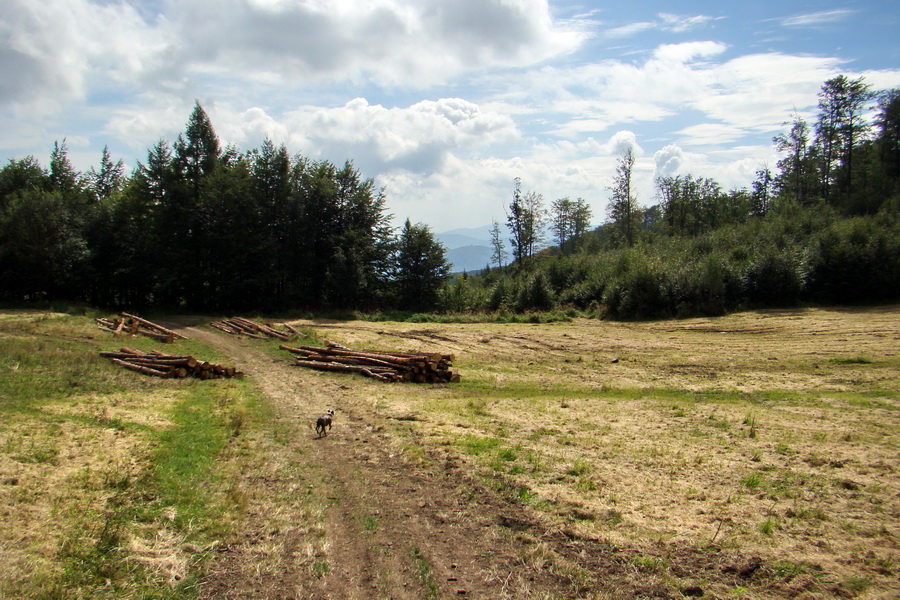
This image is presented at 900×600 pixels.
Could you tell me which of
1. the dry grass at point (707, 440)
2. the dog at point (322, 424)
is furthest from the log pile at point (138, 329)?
the dog at point (322, 424)

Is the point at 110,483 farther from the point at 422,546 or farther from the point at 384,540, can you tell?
the point at 422,546

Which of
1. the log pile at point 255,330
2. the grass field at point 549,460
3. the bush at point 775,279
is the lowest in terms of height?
the grass field at point 549,460

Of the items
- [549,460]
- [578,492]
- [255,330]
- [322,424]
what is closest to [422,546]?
[578,492]

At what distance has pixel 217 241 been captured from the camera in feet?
111

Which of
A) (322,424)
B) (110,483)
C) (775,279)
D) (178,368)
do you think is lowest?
(110,483)

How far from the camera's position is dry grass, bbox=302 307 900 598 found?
5.62 m

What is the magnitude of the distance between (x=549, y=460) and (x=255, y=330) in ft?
65.7

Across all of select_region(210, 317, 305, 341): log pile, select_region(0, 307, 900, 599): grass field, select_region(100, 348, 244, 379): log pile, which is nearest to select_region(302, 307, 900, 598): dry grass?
select_region(0, 307, 900, 599): grass field

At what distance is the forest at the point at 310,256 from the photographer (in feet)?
96.4

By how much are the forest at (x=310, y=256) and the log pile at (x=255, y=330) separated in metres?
8.05

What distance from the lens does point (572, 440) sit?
9.12 metres

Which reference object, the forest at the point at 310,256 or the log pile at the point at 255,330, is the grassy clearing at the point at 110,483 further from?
the forest at the point at 310,256

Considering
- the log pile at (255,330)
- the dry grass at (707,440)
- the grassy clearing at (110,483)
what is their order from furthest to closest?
the log pile at (255,330), the dry grass at (707,440), the grassy clearing at (110,483)

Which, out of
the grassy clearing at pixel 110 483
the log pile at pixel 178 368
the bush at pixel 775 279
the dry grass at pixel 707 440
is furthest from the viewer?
the bush at pixel 775 279
